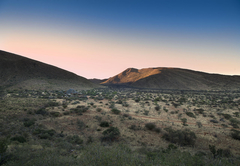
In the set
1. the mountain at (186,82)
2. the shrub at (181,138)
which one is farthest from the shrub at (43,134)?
the mountain at (186,82)

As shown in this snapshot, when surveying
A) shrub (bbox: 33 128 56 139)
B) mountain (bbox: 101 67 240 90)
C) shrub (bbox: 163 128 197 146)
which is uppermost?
mountain (bbox: 101 67 240 90)

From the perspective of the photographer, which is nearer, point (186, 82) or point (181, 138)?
point (181, 138)

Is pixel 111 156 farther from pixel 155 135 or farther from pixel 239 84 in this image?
pixel 239 84

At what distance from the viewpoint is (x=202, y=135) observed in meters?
10.9

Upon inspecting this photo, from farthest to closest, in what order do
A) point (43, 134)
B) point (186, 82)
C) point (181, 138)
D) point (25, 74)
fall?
point (186, 82)
point (25, 74)
point (181, 138)
point (43, 134)

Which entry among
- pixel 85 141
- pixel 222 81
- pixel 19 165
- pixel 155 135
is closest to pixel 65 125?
pixel 85 141

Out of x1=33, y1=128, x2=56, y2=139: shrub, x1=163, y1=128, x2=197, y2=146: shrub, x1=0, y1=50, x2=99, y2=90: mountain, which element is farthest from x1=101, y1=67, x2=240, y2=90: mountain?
x1=33, y1=128, x2=56, y2=139: shrub

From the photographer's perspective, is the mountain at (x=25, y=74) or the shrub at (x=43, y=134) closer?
the shrub at (x=43, y=134)

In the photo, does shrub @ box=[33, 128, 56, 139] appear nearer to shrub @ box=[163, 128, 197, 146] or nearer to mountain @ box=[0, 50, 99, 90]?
shrub @ box=[163, 128, 197, 146]

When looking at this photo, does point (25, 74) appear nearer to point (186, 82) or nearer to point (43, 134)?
point (43, 134)

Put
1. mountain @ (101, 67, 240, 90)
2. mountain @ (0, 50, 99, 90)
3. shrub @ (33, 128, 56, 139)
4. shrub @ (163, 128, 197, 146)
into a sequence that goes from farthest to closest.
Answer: mountain @ (101, 67, 240, 90) → mountain @ (0, 50, 99, 90) → shrub @ (163, 128, 197, 146) → shrub @ (33, 128, 56, 139)

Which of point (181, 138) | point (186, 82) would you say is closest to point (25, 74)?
point (181, 138)

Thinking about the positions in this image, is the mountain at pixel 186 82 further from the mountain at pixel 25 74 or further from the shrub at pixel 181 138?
the shrub at pixel 181 138

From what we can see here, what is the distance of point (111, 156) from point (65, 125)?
9.20m
